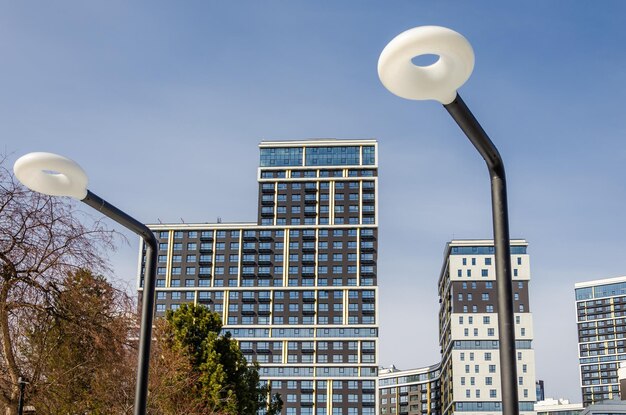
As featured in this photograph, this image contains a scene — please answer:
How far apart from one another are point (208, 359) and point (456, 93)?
3488 cm

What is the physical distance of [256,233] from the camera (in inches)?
4491

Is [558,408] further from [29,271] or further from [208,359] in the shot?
[29,271]

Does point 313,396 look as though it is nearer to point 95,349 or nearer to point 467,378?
point 467,378

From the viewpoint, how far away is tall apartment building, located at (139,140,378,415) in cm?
10806

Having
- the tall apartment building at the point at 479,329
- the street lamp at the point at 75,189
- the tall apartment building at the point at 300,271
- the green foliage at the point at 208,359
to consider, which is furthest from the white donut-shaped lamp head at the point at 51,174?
the tall apartment building at the point at 300,271

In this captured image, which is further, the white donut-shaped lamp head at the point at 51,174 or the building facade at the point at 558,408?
the building facade at the point at 558,408

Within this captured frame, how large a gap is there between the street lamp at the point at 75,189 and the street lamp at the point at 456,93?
11.8 ft

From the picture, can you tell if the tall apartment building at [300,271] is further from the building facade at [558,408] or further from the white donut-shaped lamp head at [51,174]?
the white donut-shaped lamp head at [51,174]

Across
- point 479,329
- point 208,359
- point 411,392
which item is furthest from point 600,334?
point 208,359

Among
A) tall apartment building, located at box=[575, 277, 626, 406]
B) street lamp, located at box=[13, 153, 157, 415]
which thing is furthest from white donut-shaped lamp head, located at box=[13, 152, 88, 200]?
tall apartment building, located at box=[575, 277, 626, 406]

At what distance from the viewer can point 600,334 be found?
189 m

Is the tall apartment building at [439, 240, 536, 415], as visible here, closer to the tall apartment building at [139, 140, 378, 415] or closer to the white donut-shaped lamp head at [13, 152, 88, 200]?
the tall apartment building at [139, 140, 378, 415]

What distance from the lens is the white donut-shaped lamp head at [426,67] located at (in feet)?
14.0

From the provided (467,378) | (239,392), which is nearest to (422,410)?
(467,378)
